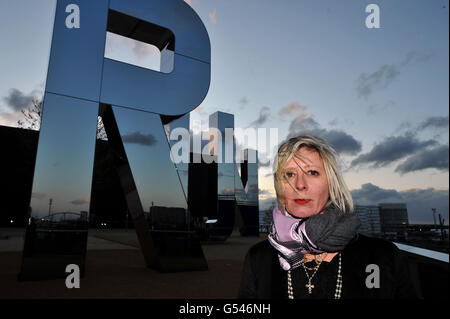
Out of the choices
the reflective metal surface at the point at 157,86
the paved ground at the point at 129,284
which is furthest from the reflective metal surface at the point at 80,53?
the paved ground at the point at 129,284

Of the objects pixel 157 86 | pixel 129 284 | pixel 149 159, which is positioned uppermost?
pixel 157 86

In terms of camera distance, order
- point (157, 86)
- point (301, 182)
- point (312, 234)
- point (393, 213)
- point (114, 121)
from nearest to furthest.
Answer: point (312, 234)
point (301, 182)
point (114, 121)
point (157, 86)
point (393, 213)

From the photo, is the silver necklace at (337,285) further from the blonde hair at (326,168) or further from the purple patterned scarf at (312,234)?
the blonde hair at (326,168)

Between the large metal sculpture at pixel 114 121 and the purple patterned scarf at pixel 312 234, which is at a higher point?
the large metal sculpture at pixel 114 121

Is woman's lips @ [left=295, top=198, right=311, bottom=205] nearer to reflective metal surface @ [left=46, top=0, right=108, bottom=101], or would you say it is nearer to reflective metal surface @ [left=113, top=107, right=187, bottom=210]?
reflective metal surface @ [left=113, top=107, right=187, bottom=210]

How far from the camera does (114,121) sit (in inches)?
273

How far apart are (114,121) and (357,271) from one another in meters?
6.42

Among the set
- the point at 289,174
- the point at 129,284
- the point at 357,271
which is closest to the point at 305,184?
the point at 289,174

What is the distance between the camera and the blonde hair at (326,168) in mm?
1749

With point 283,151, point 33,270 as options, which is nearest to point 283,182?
point 283,151

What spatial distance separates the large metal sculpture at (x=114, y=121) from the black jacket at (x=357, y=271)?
5493mm

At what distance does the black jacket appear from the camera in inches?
63.0

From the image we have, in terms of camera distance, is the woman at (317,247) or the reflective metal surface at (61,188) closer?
the woman at (317,247)

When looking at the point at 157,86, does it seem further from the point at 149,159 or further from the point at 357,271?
the point at 357,271
